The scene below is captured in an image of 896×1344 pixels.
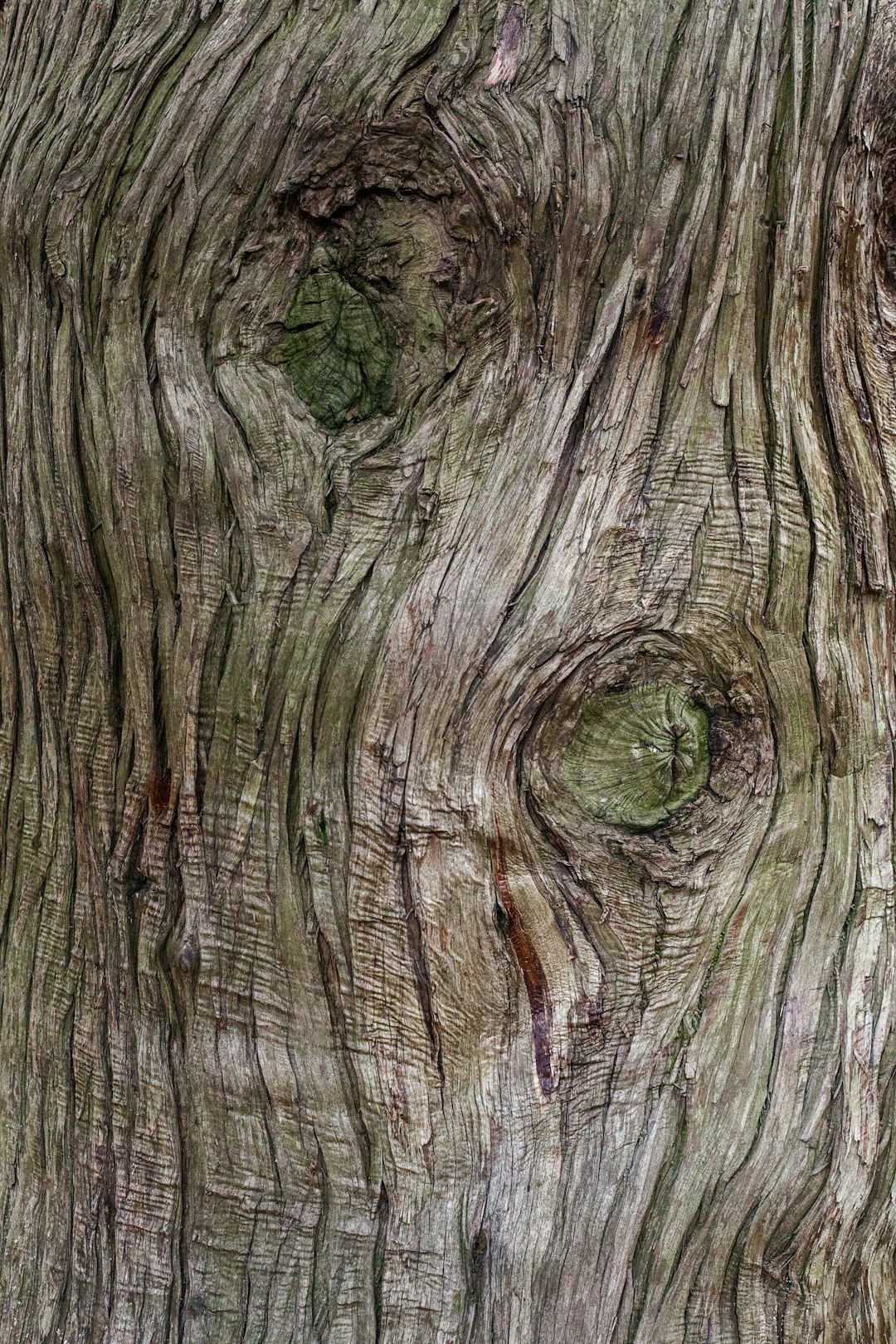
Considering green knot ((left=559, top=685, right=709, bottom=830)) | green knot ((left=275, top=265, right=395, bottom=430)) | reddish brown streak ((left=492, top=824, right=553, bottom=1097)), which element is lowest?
reddish brown streak ((left=492, top=824, right=553, bottom=1097))

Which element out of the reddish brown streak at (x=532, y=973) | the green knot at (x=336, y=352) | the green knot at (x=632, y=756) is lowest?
the reddish brown streak at (x=532, y=973)

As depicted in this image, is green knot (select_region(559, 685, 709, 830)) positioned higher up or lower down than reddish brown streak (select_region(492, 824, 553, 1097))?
higher up

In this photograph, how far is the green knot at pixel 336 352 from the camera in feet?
5.55

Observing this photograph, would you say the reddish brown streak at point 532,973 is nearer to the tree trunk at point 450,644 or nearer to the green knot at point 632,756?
the tree trunk at point 450,644

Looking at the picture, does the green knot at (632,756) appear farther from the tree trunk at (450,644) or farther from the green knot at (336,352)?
the green knot at (336,352)

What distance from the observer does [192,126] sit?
172 cm

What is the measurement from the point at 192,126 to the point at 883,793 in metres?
1.69

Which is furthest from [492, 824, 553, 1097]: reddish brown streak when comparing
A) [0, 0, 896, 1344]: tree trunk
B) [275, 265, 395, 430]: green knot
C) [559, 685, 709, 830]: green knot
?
[275, 265, 395, 430]: green knot

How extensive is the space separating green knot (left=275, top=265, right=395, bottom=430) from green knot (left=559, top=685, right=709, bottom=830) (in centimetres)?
63

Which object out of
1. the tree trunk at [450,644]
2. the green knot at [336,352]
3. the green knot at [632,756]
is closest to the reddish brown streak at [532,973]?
the tree trunk at [450,644]

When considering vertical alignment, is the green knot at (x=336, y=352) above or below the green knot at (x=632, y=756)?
above

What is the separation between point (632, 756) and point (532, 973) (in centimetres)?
40

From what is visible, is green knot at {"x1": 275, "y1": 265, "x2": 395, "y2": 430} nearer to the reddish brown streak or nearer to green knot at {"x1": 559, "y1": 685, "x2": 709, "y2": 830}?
green knot at {"x1": 559, "y1": 685, "x2": 709, "y2": 830}

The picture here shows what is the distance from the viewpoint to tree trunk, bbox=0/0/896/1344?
1.67m
